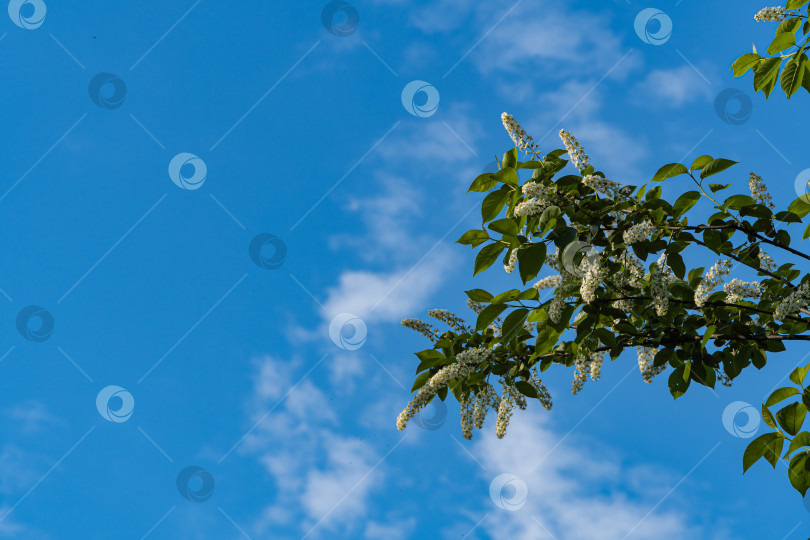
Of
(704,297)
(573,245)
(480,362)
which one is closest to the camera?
(573,245)

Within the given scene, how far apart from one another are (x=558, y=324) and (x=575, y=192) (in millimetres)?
642

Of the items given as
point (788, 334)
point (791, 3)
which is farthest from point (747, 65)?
point (788, 334)

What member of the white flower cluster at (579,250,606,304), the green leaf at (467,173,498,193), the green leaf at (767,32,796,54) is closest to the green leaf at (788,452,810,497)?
the white flower cluster at (579,250,606,304)

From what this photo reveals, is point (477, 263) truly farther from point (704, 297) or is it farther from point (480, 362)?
point (704, 297)

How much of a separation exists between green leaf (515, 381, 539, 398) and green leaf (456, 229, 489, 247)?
3.04 feet

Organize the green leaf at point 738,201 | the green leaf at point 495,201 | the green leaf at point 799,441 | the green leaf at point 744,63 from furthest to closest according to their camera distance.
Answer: the green leaf at point 744,63 → the green leaf at point 738,201 → the green leaf at point 495,201 → the green leaf at point 799,441

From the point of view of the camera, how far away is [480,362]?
3.89 meters

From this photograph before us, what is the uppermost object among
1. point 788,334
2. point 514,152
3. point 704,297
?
point 514,152

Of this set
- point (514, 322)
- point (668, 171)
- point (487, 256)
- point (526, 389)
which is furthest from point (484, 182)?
point (526, 389)

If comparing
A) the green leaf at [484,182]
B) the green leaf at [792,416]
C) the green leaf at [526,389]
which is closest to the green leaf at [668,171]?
the green leaf at [484,182]

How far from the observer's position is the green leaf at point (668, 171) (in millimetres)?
3373

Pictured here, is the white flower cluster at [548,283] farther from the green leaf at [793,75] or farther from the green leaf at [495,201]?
the green leaf at [793,75]

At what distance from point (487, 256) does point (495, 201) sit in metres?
0.27

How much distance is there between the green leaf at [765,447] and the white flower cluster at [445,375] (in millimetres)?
1341
